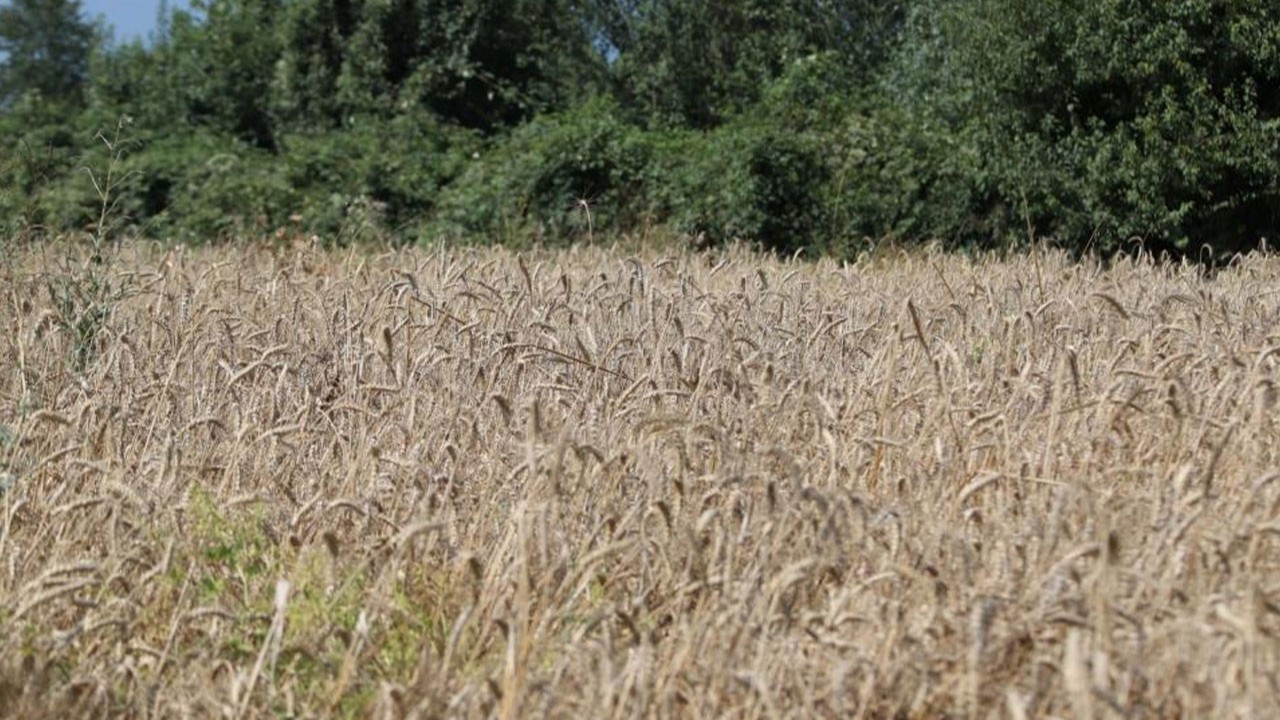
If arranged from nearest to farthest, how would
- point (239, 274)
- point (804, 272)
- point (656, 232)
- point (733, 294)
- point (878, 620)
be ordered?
point (878, 620) < point (733, 294) < point (239, 274) < point (804, 272) < point (656, 232)

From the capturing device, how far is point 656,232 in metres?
15.5

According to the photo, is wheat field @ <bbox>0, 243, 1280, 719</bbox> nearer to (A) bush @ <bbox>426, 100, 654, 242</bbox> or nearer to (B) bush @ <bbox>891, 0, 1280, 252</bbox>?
(B) bush @ <bbox>891, 0, 1280, 252</bbox>

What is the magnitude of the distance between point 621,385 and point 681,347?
0.26 meters

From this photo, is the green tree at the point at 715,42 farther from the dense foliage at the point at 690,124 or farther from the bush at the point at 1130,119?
the bush at the point at 1130,119

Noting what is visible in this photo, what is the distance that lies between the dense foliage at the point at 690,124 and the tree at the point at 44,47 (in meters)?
19.8

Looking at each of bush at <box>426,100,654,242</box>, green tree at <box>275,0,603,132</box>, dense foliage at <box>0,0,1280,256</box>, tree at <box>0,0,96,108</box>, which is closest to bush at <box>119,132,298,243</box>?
dense foliage at <box>0,0,1280,256</box>

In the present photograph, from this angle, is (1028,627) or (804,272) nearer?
(1028,627)

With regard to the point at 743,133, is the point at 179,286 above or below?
below

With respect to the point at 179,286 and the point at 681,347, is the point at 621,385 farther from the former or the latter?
the point at 179,286

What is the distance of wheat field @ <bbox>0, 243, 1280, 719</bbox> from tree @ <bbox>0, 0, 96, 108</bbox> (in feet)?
146

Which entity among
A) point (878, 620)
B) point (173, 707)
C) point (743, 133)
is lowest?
point (173, 707)

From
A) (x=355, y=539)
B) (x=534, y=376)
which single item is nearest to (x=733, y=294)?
(x=534, y=376)

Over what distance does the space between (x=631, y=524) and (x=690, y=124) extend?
24259mm

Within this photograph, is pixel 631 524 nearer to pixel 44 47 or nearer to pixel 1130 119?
pixel 1130 119
